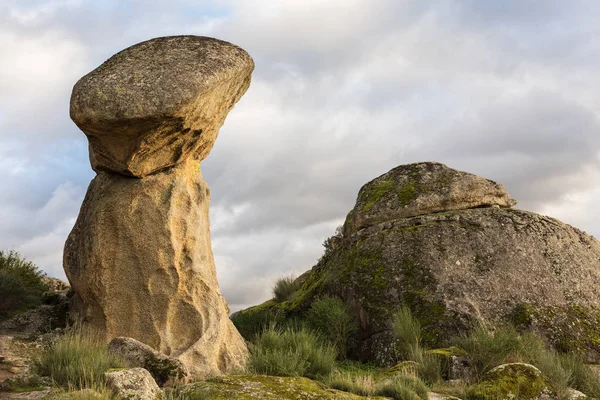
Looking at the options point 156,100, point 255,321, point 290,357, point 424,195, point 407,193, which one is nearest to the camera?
point 290,357

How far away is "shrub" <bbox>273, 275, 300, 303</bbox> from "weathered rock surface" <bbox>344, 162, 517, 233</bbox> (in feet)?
10.8

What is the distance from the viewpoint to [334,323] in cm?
1445

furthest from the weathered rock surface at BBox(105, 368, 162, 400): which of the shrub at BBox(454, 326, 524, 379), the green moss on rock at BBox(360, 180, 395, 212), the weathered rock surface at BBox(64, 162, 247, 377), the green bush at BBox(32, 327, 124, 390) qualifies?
the green moss on rock at BBox(360, 180, 395, 212)

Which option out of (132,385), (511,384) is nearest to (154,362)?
(132,385)

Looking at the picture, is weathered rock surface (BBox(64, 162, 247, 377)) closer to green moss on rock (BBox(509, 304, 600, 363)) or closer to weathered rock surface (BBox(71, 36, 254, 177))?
weathered rock surface (BBox(71, 36, 254, 177))

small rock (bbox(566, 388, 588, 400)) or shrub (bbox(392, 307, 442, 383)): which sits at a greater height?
shrub (bbox(392, 307, 442, 383))

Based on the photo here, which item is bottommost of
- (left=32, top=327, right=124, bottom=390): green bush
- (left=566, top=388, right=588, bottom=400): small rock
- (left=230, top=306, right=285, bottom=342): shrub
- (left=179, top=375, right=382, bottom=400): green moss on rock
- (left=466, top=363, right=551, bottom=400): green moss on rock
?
(left=566, top=388, right=588, bottom=400): small rock

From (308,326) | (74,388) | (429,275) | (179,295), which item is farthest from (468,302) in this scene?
(74,388)

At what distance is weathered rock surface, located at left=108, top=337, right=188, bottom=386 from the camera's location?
29.4 ft

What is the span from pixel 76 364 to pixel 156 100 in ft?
17.0

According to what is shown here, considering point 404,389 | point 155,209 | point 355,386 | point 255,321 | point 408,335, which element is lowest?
point 404,389

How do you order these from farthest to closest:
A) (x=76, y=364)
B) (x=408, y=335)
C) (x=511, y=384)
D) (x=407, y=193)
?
(x=407, y=193), (x=408, y=335), (x=511, y=384), (x=76, y=364)

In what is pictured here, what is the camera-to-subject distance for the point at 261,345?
11.7m

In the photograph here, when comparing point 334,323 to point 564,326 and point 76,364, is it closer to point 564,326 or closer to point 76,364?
point 564,326
